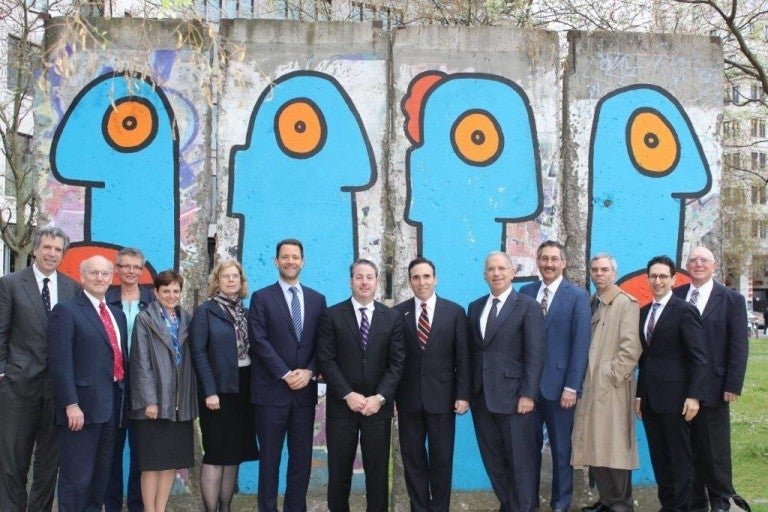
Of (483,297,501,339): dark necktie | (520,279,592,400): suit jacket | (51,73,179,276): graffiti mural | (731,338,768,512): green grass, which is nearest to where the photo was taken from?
(483,297,501,339): dark necktie

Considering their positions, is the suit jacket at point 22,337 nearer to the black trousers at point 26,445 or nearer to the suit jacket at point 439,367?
the black trousers at point 26,445

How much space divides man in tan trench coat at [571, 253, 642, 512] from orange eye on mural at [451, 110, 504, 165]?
1385mm

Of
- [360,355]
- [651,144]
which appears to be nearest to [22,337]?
[360,355]

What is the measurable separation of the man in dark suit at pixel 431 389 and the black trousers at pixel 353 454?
0.19 metres

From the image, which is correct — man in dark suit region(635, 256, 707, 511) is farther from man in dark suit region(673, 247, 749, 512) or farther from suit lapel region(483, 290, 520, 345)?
suit lapel region(483, 290, 520, 345)

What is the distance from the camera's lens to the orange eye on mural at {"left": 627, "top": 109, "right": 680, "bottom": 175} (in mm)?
7043

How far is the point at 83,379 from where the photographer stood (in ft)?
17.7

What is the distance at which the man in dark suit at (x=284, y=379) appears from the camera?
576 cm

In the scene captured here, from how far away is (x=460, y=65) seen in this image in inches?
274

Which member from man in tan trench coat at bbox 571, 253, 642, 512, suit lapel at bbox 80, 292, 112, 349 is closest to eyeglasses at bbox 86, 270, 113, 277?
suit lapel at bbox 80, 292, 112, 349

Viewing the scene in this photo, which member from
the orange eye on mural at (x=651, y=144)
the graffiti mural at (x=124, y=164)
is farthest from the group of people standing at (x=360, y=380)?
the orange eye on mural at (x=651, y=144)

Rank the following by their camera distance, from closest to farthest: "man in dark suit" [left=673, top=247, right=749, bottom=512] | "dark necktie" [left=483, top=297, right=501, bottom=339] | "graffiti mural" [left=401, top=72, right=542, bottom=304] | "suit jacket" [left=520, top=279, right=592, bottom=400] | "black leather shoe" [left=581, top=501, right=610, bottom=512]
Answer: "dark necktie" [left=483, top=297, right=501, bottom=339] → "suit jacket" [left=520, top=279, right=592, bottom=400] → "man in dark suit" [left=673, top=247, right=749, bottom=512] → "black leather shoe" [left=581, top=501, right=610, bottom=512] → "graffiti mural" [left=401, top=72, right=542, bottom=304]

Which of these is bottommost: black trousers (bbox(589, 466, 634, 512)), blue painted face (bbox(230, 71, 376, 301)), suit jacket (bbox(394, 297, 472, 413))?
black trousers (bbox(589, 466, 634, 512))

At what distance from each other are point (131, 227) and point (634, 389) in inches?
162
